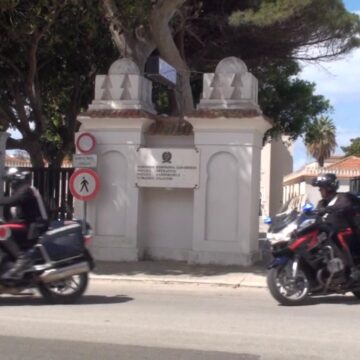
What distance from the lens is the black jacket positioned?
925 centimetres

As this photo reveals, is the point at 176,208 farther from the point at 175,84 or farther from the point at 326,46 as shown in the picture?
the point at 326,46

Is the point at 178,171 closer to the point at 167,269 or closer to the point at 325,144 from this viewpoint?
the point at 167,269

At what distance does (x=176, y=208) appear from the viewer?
14.5 metres

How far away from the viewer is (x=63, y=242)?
30.8ft

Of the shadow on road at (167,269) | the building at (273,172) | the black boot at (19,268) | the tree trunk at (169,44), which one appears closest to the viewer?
the black boot at (19,268)

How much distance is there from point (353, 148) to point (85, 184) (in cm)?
6720

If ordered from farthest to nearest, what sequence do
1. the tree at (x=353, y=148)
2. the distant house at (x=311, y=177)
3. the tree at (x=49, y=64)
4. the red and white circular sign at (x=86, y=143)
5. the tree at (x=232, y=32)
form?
the tree at (x=353, y=148), the distant house at (x=311, y=177), the tree at (x=232, y=32), the tree at (x=49, y=64), the red and white circular sign at (x=86, y=143)

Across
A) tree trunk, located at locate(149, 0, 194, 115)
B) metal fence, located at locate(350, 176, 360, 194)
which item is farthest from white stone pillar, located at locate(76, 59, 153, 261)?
metal fence, located at locate(350, 176, 360, 194)

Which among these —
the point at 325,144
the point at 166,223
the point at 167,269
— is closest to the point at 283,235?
the point at 167,269

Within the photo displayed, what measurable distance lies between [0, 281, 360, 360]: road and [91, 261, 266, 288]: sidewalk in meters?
1.46

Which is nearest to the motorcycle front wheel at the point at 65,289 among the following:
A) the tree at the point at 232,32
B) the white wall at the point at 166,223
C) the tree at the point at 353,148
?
the white wall at the point at 166,223

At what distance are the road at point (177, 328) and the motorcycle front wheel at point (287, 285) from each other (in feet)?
0.51

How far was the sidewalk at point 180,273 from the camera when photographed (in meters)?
12.2

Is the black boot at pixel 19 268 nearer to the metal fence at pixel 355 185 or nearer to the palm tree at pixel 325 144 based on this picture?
the metal fence at pixel 355 185
